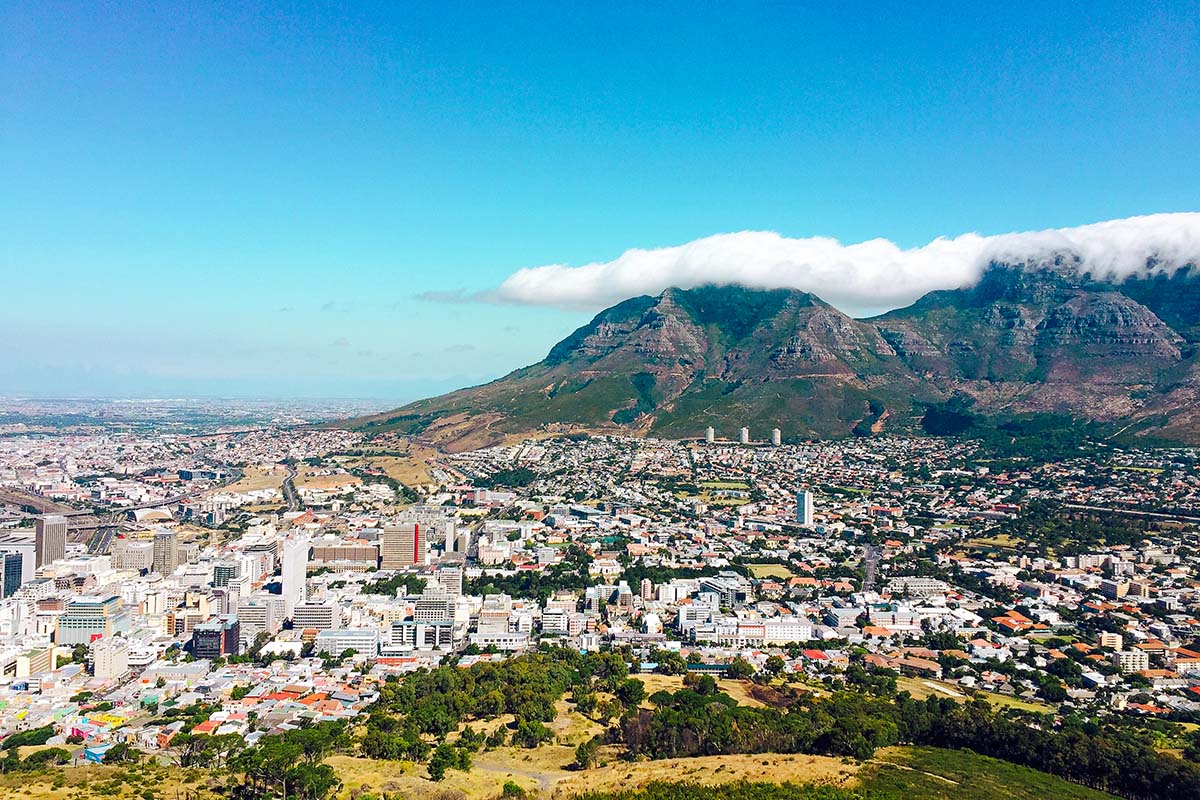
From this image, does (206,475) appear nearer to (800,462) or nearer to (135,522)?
(135,522)

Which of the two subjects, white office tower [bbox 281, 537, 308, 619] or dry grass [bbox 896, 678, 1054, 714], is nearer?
dry grass [bbox 896, 678, 1054, 714]

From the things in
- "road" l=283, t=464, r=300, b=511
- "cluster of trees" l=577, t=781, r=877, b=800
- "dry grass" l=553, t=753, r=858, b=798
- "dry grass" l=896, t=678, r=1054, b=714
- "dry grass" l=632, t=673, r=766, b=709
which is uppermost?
"road" l=283, t=464, r=300, b=511

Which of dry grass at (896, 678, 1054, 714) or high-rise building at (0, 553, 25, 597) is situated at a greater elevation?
high-rise building at (0, 553, 25, 597)

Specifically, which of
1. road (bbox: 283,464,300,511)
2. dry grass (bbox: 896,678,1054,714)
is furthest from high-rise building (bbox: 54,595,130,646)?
road (bbox: 283,464,300,511)

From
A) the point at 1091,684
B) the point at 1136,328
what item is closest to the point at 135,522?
the point at 1091,684

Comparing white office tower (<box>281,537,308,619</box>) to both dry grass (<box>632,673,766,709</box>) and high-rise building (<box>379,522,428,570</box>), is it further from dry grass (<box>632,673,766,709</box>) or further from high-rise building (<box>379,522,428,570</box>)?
dry grass (<box>632,673,766,709</box>)

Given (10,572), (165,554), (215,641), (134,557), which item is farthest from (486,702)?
(134,557)

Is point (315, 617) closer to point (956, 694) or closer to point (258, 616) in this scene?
point (258, 616)

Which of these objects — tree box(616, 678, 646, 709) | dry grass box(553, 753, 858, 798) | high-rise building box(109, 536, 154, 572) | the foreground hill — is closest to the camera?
dry grass box(553, 753, 858, 798)
